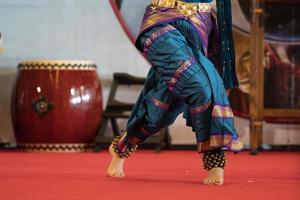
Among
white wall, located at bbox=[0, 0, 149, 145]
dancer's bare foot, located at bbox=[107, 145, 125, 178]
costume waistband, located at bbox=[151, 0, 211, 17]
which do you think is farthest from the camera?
white wall, located at bbox=[0, 0, 149, 145]

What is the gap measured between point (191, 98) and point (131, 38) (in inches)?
104

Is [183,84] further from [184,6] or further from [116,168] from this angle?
[116,168]

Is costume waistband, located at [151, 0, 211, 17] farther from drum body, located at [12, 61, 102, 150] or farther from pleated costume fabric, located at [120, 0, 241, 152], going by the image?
drum body, located at [12, 61, 102, 150]

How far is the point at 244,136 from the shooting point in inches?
208

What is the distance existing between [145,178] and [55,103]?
2.17m

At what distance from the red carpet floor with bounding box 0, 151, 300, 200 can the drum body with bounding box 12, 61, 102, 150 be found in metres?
0.40

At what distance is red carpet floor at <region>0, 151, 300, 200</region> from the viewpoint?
2.38m

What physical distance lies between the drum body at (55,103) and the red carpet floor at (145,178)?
397 millimetres

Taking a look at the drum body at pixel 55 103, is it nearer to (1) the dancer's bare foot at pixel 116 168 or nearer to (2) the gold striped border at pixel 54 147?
(2) the gold striped border at pixel 54 147

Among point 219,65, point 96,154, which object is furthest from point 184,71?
point 96,154

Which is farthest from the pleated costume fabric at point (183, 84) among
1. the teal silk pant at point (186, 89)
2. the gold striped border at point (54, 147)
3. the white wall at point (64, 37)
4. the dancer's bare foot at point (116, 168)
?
the white wall at point (64, 37)

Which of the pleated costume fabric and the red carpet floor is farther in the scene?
the pleated costume fabric

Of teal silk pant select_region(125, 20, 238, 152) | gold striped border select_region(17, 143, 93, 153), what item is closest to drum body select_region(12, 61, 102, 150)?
gold striped border select_region(17, 143, 93, 153)

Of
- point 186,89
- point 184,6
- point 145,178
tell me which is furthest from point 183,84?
point 145,178
